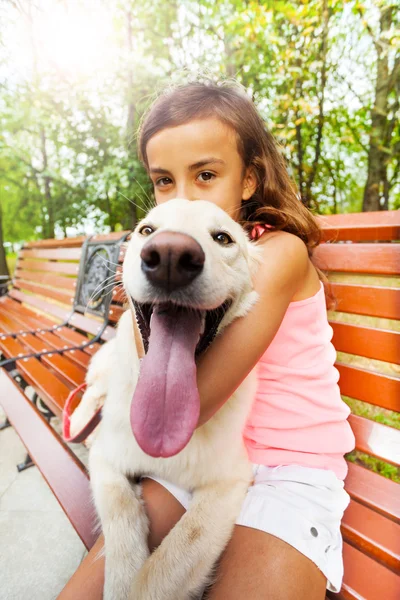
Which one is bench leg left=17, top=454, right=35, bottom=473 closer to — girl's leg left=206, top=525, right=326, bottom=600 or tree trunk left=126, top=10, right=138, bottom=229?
girl's leg left=206, top=525, right=326, bottom=600

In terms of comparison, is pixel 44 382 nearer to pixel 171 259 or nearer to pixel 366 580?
pixel 171 259

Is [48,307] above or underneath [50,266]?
underneath

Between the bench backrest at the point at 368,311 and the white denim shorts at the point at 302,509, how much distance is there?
35 cm

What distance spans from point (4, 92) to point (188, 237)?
466 inches

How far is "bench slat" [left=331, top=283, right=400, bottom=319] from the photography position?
173cm

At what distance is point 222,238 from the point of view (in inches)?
Result: 57.4

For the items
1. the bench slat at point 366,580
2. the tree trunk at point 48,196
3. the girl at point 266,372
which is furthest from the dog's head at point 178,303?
the tree trunk at point 48,196

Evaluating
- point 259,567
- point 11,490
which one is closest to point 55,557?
point 11,490

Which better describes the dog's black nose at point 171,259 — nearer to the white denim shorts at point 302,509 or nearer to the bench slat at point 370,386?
the white denim shorts at point 302,509

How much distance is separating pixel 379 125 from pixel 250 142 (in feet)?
16.1

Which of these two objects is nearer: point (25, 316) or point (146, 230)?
point (146, 230)

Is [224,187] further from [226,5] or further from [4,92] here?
[4,92]

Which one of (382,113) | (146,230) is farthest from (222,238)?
(382,113)

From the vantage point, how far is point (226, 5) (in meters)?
6.71
